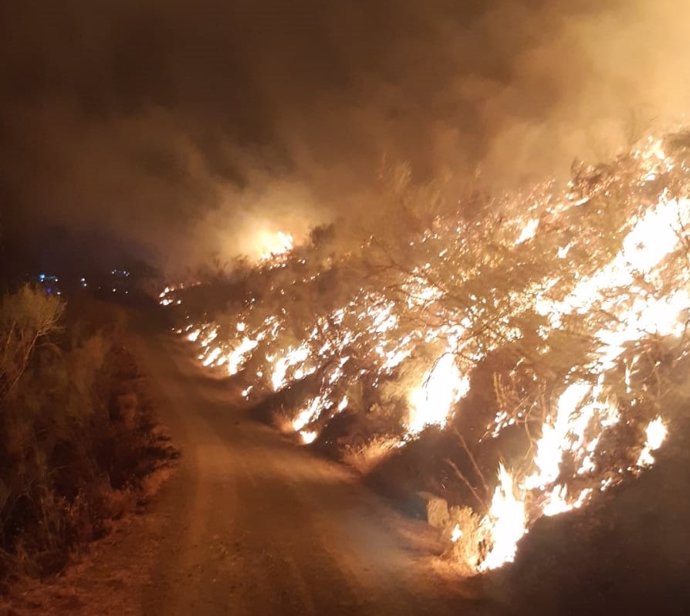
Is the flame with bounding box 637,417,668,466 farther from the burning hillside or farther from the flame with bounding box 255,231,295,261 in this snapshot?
the flame with bounding box 255,231,295,261

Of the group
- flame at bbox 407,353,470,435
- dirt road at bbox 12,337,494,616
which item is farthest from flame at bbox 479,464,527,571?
flame at bbox 407,353,470,435

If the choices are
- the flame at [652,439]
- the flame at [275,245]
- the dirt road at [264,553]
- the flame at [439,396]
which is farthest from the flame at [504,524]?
the flame at [275,245]

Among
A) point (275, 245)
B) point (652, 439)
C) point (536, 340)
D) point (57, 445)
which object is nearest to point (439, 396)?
point (536, 340)

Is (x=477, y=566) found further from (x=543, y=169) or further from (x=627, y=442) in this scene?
(x=543, y=169)

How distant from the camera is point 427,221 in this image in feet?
39.5

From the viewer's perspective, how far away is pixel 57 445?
17.6 metres

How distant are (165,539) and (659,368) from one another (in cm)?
804

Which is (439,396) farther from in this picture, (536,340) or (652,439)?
(652,439)

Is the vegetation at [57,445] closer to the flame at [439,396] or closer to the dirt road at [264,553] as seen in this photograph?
the dirt road at [264,553]

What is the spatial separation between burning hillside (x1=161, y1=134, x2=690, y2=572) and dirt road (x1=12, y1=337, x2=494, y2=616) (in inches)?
41.2

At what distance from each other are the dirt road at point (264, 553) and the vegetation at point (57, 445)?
0.66 meters

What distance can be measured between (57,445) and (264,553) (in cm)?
1030

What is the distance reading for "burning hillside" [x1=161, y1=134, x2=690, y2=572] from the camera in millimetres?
9328

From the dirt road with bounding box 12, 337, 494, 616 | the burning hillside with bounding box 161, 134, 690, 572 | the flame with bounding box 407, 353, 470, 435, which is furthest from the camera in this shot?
the flame with bounding box 407, 353, 470, 435
